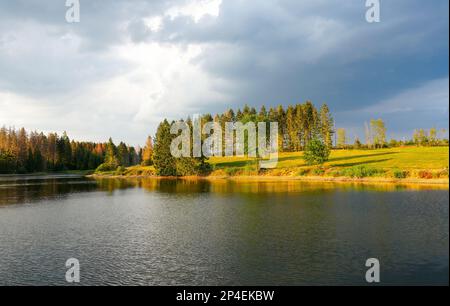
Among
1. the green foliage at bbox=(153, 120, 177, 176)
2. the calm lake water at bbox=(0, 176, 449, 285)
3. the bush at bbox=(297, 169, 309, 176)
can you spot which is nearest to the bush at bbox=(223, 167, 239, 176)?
the bush at bbox=(297, 169, 309, 176)

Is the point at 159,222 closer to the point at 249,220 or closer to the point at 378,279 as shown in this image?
the point at 249,220

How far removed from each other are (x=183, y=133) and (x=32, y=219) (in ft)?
343

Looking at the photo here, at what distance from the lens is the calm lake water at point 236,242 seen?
26438 mm

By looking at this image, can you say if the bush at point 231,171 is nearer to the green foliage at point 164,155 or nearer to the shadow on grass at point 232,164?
the shadow on grass at point 232,164

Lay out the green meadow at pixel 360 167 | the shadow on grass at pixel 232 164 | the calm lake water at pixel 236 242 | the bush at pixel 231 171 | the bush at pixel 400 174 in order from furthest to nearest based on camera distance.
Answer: the shadow on grass at pixel 232 164
the bush at pixel 231 171
the green meadow at pixel 360 167
the bush at pixel 400 174
the calm lake water at pixel 236 242

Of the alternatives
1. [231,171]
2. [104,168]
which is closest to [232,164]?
[231,171]

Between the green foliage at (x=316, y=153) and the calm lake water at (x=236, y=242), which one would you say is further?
the green foliage at (x=316, y=153)

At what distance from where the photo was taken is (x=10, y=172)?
196 m

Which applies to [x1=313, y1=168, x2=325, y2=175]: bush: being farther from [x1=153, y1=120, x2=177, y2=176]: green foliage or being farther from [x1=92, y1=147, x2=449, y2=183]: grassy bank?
[x1=153, y1=120, x2=177, y2=176]: green foliage

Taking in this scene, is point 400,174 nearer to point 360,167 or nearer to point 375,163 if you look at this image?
point 360,167

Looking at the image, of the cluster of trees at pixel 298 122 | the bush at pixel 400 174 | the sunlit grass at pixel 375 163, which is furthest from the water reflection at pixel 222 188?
the cluster of trees at pixel 298 122
